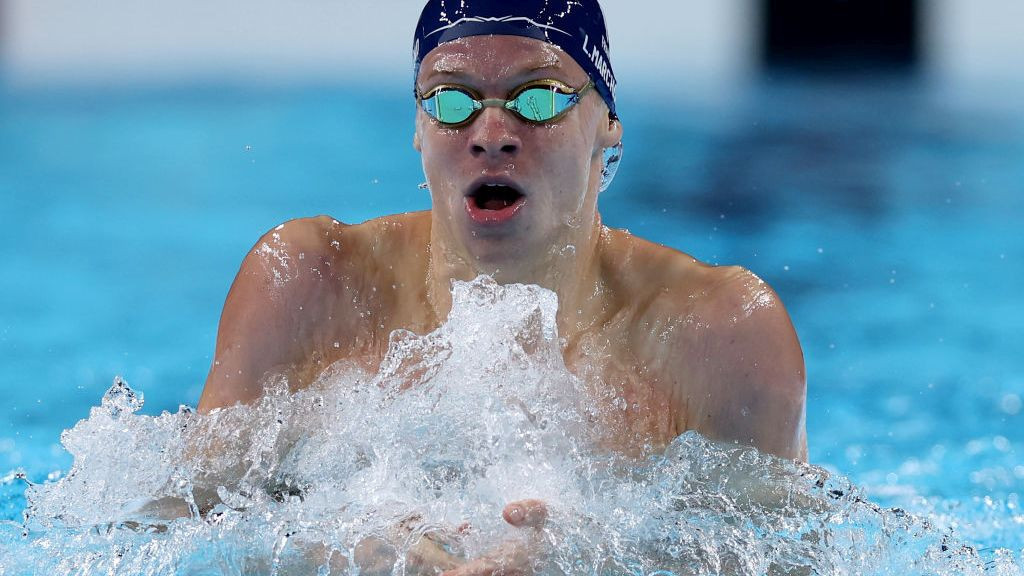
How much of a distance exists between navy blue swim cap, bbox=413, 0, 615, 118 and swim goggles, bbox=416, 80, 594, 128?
0.35ft

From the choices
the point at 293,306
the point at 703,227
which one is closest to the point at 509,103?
the point at 293,306

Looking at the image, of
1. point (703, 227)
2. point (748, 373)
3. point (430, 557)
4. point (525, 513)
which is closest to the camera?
point (525, 513)

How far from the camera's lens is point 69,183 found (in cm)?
580

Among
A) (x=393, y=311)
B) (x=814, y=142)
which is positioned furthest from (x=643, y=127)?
(x=393, y=311)

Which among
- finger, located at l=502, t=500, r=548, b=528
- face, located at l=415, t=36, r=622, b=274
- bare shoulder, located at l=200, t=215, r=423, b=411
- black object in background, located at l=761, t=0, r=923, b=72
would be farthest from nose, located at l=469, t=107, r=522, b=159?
black object in background, located at l=761, t=0, r=923, b=72

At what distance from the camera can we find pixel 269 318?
1969mm

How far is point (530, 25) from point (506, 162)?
26 centimetres

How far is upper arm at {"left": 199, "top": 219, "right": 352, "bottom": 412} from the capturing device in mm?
1945

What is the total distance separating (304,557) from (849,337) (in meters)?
2.76

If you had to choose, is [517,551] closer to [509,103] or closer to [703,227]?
[509,103]

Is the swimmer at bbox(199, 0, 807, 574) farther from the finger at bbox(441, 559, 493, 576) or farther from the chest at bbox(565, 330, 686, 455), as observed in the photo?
the finger at bbox(441, 559, 493, 576)

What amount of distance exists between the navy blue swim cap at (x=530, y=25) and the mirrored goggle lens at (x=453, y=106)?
122mm

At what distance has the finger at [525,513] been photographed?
161 cm

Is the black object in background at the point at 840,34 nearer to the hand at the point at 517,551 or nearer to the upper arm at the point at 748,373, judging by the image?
the upper arm at the point at 748,373
